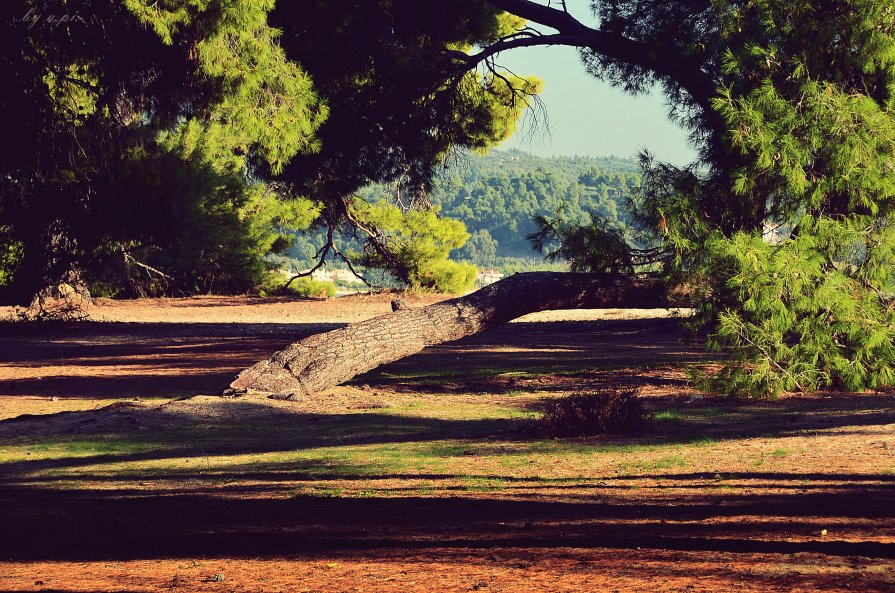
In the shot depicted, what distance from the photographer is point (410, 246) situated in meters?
34.2

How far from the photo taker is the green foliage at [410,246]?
111ft

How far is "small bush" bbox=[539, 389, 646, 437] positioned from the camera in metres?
10.8

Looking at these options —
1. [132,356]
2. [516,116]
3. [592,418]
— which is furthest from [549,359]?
[132,356]

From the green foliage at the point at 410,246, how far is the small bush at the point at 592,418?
23.0m

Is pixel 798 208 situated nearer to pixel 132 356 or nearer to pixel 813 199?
pixel 813 199

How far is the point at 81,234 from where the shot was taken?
20.7 metres

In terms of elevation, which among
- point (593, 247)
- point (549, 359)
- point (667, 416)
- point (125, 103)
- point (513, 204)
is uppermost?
point (513, 204)

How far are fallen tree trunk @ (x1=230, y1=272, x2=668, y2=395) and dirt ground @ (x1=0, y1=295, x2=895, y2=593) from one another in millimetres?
546

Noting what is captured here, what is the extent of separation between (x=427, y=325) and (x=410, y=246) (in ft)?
62.1

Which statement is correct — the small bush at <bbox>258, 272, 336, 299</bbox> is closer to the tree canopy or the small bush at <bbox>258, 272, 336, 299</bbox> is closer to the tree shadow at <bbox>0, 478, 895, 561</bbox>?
the tree canopy

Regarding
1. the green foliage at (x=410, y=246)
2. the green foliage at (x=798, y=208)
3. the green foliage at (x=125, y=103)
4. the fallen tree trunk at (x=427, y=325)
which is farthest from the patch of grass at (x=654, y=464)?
the green foliage at (x=410, y=246)

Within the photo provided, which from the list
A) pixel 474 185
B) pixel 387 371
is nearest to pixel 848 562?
pixel 387 371

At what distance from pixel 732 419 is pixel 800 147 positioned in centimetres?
342

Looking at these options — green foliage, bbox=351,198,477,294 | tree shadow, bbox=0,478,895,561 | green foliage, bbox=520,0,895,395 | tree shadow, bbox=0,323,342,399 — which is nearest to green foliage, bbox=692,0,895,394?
green foliage, bbox=520,0,895,395
